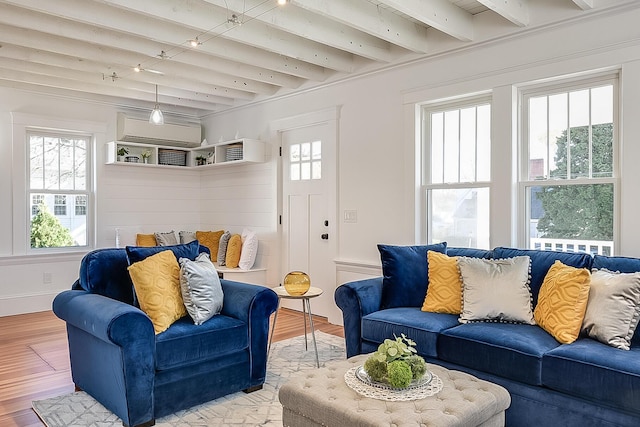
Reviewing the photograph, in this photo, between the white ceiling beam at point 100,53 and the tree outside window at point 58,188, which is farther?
the tree outside window at point 58,188

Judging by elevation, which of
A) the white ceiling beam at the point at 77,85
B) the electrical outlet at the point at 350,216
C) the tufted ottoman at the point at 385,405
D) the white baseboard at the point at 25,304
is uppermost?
the white ceiling beam at the point at 77,85

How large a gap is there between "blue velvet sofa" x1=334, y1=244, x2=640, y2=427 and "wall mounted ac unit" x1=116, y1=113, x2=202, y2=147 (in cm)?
392

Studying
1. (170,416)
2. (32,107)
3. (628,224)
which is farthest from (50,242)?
(628,224)

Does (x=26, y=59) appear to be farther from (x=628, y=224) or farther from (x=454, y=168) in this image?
(x=628, y=224)

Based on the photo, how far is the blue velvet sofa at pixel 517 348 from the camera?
2.17m

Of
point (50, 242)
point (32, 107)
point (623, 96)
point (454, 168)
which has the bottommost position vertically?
point (50, 242)

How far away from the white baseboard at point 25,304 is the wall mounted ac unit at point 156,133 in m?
2.11

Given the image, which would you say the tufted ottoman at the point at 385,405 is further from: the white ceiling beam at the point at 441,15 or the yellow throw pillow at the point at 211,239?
the yellow throw pillow at the point at 211,239

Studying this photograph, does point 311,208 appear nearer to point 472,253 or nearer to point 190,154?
point 472,253

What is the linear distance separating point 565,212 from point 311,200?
8.50ft

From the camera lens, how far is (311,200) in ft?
17.0

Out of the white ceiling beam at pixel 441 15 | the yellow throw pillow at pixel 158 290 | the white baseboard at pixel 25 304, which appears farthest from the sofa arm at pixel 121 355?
the white baseboard at pixel 25 304

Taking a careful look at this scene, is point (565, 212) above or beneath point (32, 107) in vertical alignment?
beneath

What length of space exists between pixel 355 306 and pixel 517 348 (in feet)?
3.74
